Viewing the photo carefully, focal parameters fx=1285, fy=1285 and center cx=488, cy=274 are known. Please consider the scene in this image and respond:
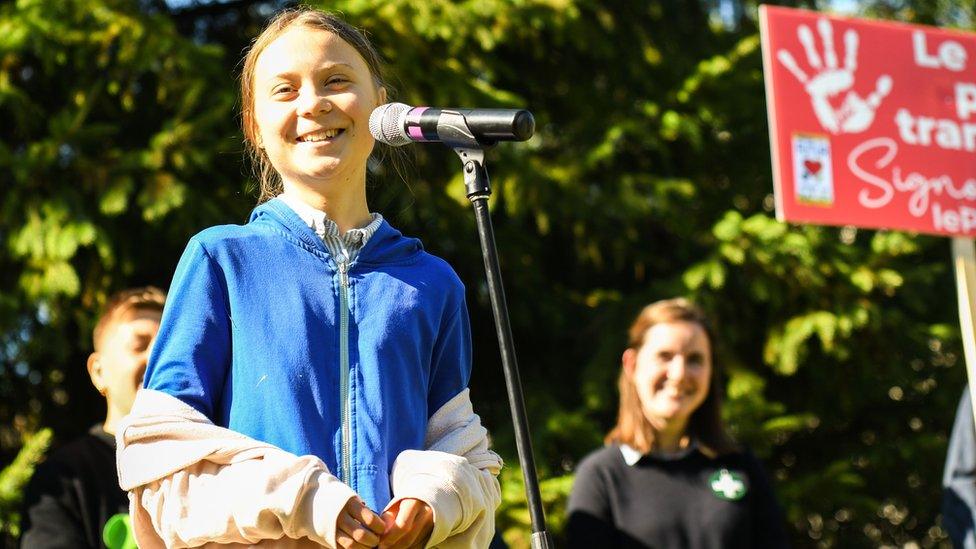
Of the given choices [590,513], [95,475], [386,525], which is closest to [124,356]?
[95,475]

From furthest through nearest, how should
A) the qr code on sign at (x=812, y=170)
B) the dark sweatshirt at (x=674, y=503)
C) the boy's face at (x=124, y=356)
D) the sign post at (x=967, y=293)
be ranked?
the qr code on sign at (x=812, y=170)
the sign post at (x=967, y=293)
the dark sweatshirt at (x=674, y=503)
the boy's face at (x=124, y=356)

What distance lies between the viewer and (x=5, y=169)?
4668 millimetres

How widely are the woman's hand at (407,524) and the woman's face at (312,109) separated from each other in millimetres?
517

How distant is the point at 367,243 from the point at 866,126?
3142mm

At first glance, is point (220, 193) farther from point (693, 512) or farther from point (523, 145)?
point (693, 512)

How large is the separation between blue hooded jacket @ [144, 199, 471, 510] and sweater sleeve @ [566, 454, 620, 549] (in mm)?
1761

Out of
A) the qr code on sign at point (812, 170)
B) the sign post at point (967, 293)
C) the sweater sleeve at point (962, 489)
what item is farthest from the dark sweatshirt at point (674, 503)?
the qr code on sign at point (812, 170)

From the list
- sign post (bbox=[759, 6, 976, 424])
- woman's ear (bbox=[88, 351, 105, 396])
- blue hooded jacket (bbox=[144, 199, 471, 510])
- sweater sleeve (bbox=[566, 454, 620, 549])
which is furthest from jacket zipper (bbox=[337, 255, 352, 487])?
sign post (bbox=[759, 6, 976, 424])

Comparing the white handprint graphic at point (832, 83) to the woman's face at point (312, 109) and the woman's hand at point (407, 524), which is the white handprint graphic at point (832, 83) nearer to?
the woman's face at point (312, 109)

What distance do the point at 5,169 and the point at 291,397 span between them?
330cm

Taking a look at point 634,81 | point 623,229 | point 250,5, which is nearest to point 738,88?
point 634,81

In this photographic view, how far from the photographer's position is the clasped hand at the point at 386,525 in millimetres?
1656

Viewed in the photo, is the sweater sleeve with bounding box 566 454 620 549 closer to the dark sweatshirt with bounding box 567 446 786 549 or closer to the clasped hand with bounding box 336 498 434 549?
the dark sweatshirt with bounding box 567 446 786 549

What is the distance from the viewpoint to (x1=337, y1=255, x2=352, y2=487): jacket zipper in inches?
70.3
